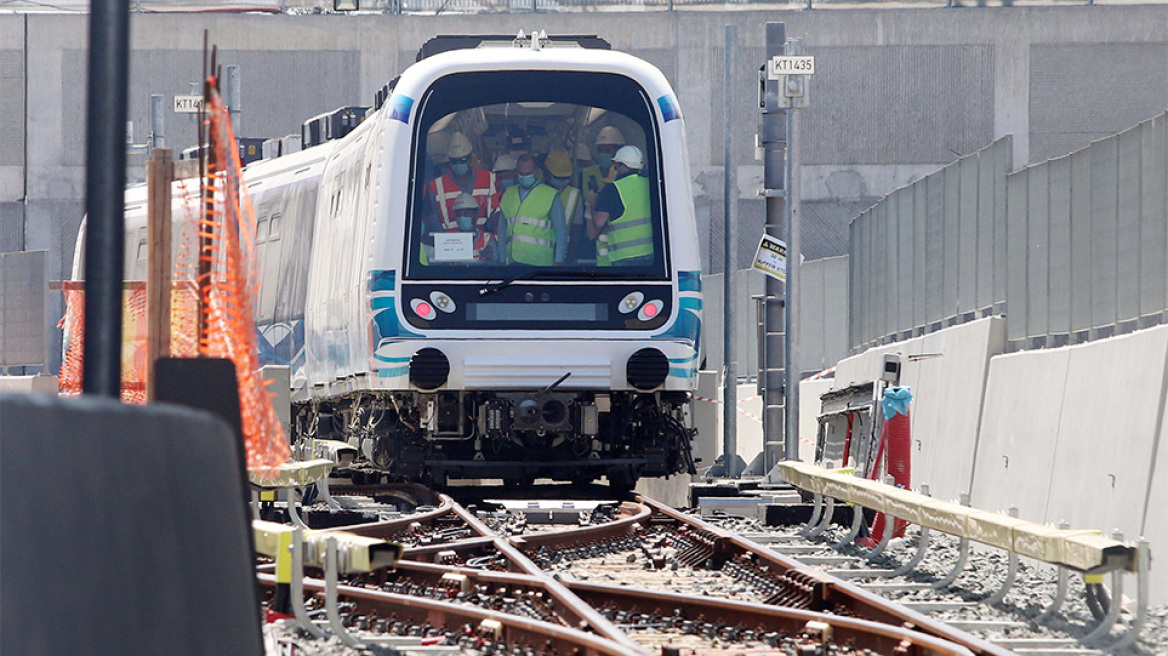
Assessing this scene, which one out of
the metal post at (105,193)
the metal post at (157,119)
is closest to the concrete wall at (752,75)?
the metal post at (157,119)

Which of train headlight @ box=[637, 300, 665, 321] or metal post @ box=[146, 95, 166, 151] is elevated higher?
metal post @ box=[146, 95, 166, 151]

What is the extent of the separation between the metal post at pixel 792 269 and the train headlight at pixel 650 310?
5.33 m

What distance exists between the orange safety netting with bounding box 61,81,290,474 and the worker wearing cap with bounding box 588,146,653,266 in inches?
103

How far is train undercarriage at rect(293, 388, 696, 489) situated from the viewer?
13844 millimetres

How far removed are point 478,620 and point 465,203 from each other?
6526 mm

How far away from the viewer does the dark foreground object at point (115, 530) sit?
9.41 feet

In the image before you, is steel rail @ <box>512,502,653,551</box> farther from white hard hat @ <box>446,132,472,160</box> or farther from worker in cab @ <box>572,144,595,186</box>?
white hard hat @ <box>446,132,472,160</box>

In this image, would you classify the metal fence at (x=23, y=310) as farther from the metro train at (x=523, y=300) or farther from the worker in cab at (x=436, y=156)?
the worker in cab at (x=436, y=156)

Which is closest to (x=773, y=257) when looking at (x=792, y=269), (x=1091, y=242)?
(x=792, y=269)

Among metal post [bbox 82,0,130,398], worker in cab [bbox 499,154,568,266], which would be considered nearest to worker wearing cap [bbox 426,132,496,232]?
worker in cab [bbox 499,154,568,266]

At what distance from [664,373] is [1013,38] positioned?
36130 mm

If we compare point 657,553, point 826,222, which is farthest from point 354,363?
point 826,222

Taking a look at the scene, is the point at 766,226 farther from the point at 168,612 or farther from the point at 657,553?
the point at 168,612

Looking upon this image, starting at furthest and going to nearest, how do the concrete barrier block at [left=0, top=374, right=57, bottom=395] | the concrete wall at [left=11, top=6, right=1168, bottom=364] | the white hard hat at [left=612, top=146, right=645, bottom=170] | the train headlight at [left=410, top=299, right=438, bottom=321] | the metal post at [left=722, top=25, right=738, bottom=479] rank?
the concrete wall at [left=11, top=6, right=1168, bottom=364]
the concrete barrier block at [left=0, top=374, right=57, bottom=395]
the metal post at [left=722, top=25, right=738, bottom=479]
the white hard hat at [left=612, top=146, right=645, bottom=170]
the train headlight at [left=410, top=299, right=438, bottom=321]
